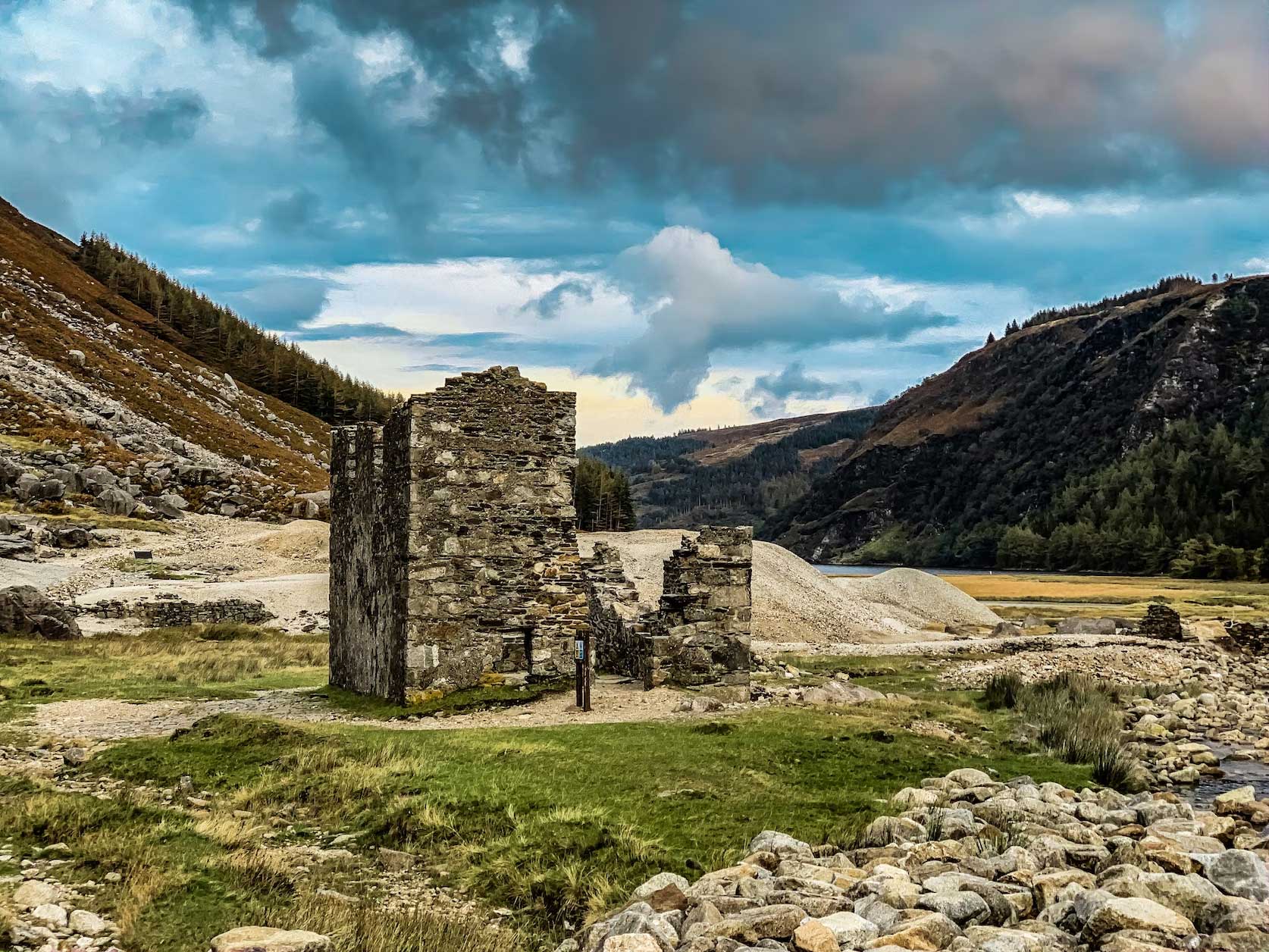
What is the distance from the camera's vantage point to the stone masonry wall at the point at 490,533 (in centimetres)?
1952

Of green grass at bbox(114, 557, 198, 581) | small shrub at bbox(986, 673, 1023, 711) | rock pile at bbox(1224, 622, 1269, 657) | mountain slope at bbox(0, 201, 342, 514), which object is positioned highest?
mountain slope at bbox(0, 201, 342, 514)

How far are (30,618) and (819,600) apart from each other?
35111 mm

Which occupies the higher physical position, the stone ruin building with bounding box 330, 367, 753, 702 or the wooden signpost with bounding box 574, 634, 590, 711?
the stone ruin building with bounding box 330, 367, 753, 702

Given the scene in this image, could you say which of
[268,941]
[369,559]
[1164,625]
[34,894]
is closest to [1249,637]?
[1164,625]

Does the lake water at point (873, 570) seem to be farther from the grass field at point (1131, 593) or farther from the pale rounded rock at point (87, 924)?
the pale rounded rock at point (87, 924)

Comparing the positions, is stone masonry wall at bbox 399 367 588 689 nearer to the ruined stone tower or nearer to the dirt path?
the ruined stone tower

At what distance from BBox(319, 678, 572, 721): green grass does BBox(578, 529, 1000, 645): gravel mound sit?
773 inches

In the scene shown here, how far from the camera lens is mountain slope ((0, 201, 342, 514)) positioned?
74.9m

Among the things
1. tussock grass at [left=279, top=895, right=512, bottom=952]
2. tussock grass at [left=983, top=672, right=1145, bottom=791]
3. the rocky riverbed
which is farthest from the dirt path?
the rocky riverbed

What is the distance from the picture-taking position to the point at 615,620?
87.2 feet

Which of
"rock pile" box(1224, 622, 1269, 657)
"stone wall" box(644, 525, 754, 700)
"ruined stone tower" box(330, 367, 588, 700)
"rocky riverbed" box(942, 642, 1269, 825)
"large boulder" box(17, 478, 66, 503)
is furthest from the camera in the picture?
"large boulder" box(17, 478, 66, 503)

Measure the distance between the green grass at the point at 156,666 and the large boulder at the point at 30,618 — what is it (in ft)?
2.65

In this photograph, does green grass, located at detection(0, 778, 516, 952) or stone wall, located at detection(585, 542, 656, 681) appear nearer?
green grass, located at detection(0, 778, 516, 952)

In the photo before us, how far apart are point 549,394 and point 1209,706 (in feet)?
66.6
